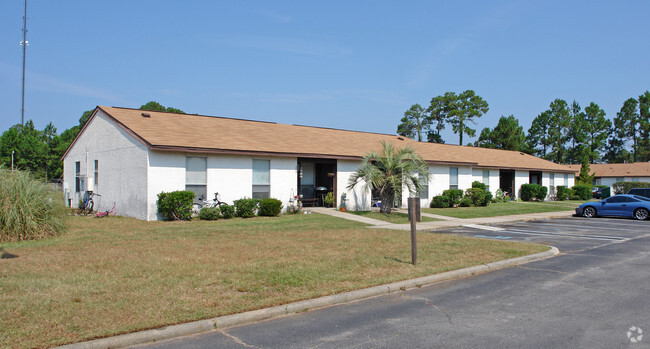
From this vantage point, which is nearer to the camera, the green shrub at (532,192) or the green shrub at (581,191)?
the green shrub at (532,192)

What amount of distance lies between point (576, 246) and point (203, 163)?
14.1m

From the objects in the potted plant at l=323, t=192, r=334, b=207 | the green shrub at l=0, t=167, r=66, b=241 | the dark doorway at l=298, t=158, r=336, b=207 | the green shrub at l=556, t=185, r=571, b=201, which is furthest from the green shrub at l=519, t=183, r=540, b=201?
the green shrub at l=0, t=167, r=66, b=241

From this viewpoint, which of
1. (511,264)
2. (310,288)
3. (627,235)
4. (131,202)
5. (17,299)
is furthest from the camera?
(131,202)

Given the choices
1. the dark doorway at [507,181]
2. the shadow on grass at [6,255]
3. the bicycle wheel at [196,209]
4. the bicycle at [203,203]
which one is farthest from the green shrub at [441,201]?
the shadow on grass at [6,255]

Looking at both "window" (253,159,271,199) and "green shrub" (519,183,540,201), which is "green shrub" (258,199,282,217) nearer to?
"window" (253,159,271,199)

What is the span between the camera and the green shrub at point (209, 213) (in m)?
17.6

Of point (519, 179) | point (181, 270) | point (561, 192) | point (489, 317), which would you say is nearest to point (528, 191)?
point (519, 179)

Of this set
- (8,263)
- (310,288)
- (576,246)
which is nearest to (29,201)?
(8,263)

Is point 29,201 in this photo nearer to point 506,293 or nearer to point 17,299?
point 17,299

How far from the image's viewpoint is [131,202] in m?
18.4

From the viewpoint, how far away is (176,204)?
55.4ft

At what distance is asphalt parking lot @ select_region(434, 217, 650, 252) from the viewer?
13.5 metres

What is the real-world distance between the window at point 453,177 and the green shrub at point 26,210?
22337 millimetres

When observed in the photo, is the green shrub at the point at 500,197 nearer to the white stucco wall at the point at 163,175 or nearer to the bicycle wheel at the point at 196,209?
the bicycle wheel at the point at 196,209
